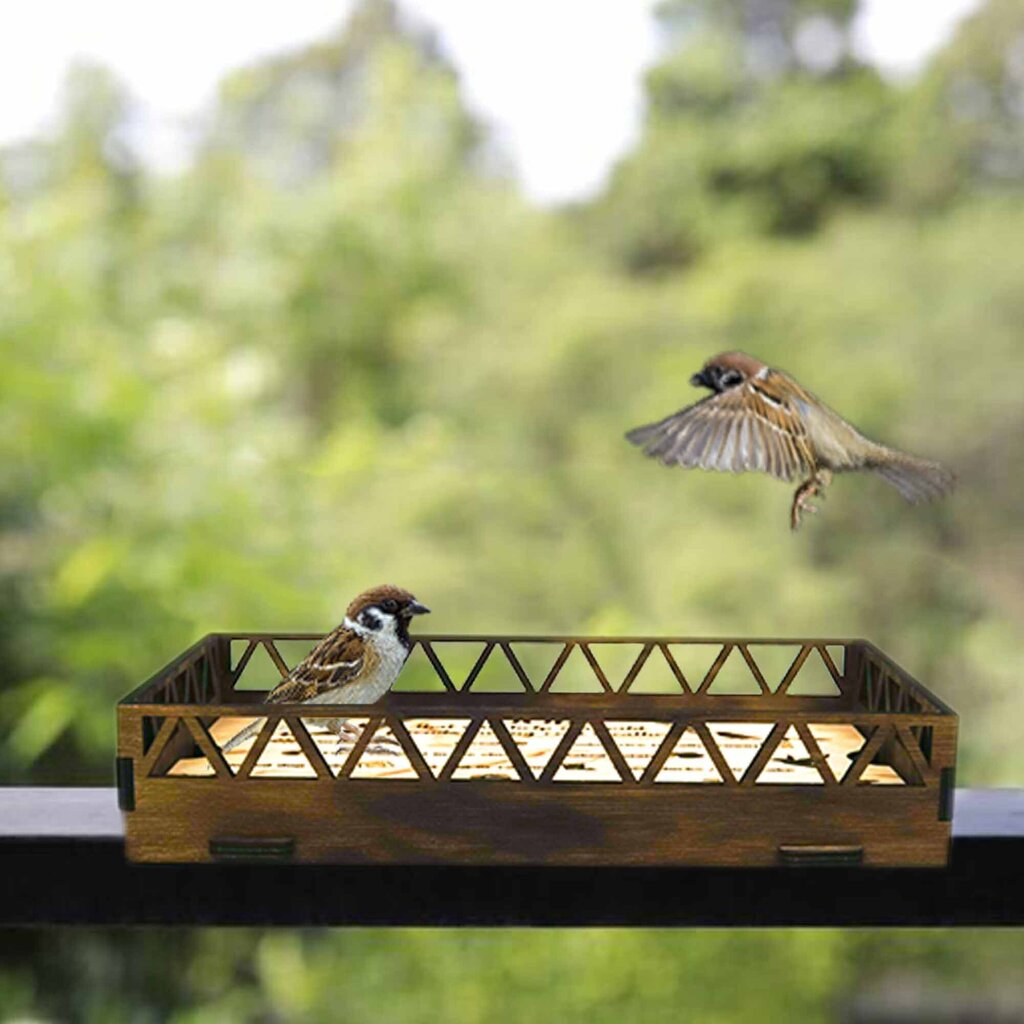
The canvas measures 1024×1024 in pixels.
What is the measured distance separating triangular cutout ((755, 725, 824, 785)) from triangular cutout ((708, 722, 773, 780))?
0.06 ft

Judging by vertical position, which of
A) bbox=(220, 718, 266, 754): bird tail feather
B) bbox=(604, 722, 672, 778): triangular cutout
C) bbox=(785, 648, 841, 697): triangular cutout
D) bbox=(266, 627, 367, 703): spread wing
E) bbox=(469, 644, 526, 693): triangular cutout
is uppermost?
bbox=(266, 627, 367, 703): spread wing

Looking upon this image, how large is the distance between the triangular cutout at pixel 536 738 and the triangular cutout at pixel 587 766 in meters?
0.02

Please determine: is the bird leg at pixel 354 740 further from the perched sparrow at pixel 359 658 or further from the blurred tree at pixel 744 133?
the blurred tree at pixel 744 133

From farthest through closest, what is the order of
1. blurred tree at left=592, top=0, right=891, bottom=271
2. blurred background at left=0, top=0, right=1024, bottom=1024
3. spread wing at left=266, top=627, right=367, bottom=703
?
1. blurred tree at left=592, top=0, right=891, bottom=271
2. blurred background at left=0, top=0, right=1024, bottom=1024
3. spread wing at left=266, top=627, right=367, bottom=703

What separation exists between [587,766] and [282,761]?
24cm

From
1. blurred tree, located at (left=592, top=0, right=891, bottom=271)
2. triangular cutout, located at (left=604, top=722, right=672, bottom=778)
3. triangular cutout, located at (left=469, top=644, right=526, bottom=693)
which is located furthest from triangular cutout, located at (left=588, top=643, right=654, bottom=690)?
triangular cutout, located at (left=604, top=722, right=672, bottom=778)

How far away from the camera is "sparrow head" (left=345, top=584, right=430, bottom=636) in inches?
45.3

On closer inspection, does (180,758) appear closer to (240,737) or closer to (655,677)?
(240,737)

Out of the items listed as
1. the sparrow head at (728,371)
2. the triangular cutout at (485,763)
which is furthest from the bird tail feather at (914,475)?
the triangular cutout at (485,763)

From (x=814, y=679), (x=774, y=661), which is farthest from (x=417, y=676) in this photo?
(x=814, y=679)

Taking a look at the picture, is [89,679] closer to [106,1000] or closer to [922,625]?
[106,1000]

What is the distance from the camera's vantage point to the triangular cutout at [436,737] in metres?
1.17

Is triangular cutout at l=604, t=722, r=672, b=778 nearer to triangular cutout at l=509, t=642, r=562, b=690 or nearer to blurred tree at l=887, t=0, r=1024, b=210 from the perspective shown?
triangular cutout at l=509, t=642, r=562, b=690

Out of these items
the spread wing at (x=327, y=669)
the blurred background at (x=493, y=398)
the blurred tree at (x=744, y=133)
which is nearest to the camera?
the spread wing at (x=327, y=669)
